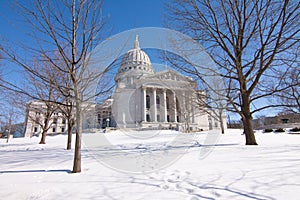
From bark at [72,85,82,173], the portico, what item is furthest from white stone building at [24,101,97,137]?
the portico

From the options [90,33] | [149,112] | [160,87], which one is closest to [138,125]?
[149,112]

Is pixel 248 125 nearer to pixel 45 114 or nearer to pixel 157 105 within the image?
pixel 45 114

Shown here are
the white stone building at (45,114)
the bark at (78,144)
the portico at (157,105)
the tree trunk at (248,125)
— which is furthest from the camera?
the portico at (157,105)

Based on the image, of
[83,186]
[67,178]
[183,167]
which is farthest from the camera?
[183,167]

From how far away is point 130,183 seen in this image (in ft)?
10.9

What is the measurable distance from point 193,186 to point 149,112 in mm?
50374

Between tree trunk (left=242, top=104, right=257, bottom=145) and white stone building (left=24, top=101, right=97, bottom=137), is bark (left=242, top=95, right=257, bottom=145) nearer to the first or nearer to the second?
tree trunk (left=242, top=104, right=257, bottom=145)

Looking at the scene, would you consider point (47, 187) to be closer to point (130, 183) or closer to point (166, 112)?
point (130, 183)

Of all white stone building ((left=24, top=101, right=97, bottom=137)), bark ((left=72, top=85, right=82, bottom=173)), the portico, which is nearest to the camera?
bark ((left=72, top=85, right=82, bottom=173))

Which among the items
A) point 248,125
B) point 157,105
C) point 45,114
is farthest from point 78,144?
point 157,105

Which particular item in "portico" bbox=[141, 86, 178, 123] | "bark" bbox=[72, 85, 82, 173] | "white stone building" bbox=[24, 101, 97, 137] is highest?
"portico" bbox=[141, 86, 178, 123]

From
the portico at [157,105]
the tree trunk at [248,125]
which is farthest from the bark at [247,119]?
the portico at [157,105]

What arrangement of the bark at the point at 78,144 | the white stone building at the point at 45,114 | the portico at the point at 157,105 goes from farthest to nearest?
the portico at the point at 157,105 < the white stone building at the point at 45,114 < the bark at the point at 78,144

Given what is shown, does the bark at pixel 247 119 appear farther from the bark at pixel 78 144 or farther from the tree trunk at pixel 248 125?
the bark at pixel 78 144
